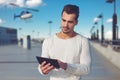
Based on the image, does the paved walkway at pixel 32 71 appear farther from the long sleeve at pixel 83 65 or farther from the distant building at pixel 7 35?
the distant building at pixel 7 35

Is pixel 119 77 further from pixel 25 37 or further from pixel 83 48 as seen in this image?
pixel 25 37

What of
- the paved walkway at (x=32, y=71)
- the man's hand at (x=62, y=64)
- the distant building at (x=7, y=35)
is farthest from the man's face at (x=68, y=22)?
the distant building at (x=7, y=35)

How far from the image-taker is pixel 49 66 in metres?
3.61

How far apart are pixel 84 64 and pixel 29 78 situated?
40.0 ft

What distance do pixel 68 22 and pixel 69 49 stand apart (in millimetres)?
286

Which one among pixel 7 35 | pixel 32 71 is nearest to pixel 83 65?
pixel 32 71

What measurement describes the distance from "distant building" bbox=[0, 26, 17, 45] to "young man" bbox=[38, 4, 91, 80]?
428ft

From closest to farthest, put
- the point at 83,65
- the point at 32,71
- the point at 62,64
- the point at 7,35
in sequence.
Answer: the point at 62,64, the point at 83,65, the point at 32,71, the point at 7,35

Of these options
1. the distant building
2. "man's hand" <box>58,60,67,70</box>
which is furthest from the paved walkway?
the distant building

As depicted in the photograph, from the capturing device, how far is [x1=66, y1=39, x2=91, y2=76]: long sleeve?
368 centimetres

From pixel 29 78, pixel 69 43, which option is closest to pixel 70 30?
pixel 69 43

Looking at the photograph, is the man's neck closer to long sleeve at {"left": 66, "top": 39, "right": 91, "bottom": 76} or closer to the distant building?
long sleeve at {"left": 66, "top": 39, "right": 91, "bottom": 76}

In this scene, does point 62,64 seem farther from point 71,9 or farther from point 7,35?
point 7,35

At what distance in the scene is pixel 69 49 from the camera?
12.5ft
